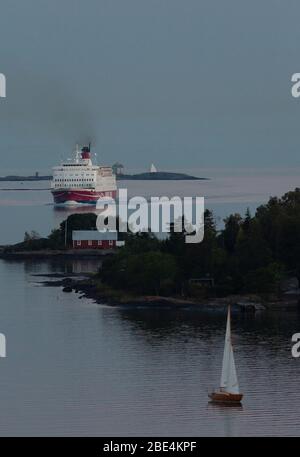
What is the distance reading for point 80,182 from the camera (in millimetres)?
80750

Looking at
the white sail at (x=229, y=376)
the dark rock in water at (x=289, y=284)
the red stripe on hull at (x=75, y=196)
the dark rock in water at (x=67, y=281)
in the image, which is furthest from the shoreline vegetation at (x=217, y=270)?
the red stripe on hull at (x=75, y=196)

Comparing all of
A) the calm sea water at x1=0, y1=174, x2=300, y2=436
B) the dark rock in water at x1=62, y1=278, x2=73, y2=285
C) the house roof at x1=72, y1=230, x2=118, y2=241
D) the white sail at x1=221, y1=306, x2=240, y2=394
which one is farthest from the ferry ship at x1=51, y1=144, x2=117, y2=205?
the white sail at x1=221, y1=306, x2=240, y2=394

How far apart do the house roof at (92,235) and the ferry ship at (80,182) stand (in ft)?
109

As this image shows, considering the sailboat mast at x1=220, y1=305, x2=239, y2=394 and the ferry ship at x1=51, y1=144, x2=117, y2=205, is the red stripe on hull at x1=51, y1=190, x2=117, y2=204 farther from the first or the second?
the sailboat mast at x1=220, y1=305, x2=239, y2=394

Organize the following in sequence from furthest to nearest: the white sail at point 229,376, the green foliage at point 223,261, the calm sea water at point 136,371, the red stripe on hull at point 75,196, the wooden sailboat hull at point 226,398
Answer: the red stripe on hull at point 75,196
the green foliage at point 223,261
the white sail at point 229,376
the wooden sailboat hull at point 226,398
the calm sea water at point 136,371

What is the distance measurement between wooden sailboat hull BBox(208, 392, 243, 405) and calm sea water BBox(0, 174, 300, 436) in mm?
120

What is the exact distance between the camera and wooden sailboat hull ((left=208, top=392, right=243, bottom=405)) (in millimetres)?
20078

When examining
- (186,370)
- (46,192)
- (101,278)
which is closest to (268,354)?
(186,370)

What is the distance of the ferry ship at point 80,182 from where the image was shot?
77.6 m

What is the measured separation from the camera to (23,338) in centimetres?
2566

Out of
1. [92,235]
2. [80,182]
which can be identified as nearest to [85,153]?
[80,182]

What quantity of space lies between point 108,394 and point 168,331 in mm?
5648

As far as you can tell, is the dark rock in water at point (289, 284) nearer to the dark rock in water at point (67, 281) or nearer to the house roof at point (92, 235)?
the dark rock in water at point (67, 281)
